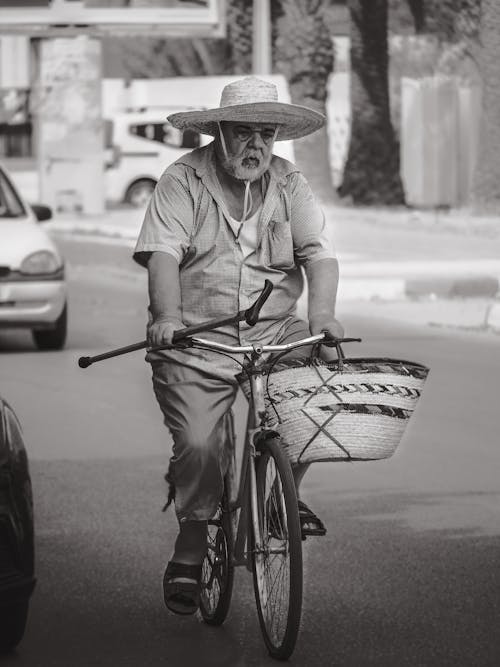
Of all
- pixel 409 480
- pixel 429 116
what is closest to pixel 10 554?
pixel 409 480

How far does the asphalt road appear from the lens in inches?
227

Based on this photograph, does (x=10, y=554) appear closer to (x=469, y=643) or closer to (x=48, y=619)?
(x=48, y=619)

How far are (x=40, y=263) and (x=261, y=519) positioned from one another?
8.51 metres

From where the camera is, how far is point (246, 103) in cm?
579

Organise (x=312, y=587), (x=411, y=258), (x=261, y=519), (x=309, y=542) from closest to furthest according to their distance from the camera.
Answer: (x=261, y=519), (x=312, y=587), (x=309, y=542), (x=411, y=258)

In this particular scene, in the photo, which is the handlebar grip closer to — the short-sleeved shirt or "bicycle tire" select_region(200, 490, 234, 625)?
the short-sleeved shirt

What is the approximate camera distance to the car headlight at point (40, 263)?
13.9 meters

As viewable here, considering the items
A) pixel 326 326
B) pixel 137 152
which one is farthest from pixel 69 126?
pixel 326 326

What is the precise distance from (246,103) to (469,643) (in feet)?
5.76

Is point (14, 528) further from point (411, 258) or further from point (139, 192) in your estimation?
point (139, 192)

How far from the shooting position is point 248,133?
5.86 meters

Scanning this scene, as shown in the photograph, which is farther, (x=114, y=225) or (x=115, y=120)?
(x=115, y=120)

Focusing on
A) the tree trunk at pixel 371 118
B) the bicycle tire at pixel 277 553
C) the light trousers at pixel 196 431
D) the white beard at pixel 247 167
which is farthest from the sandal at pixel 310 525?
the tree trunk at pixel 371 118

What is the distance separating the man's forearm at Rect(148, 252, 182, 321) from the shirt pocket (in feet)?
0.97
